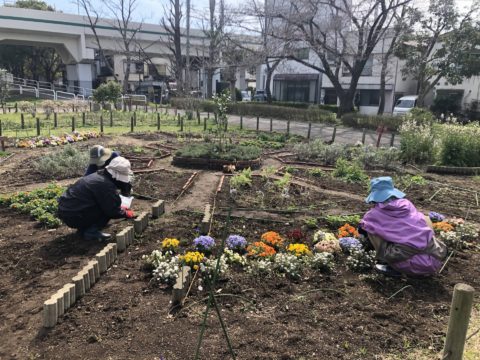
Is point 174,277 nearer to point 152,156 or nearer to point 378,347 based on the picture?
point 378,347

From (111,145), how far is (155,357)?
987cm

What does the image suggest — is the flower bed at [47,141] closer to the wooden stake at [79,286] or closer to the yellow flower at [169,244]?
the yellow flower at [169,244]

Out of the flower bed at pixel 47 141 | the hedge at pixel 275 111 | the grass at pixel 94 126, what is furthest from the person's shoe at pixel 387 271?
the hedge at pixel 275 111

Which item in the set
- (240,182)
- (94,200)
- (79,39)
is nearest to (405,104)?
(240,182)

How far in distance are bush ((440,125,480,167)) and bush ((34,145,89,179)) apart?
8.88 metres

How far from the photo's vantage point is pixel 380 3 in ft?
68.2

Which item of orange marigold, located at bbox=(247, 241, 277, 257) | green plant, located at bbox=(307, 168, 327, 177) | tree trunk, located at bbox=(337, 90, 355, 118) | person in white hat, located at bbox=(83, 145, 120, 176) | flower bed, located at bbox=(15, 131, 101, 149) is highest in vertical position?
tree trunk, located at bbox=(337, 90, 355, 118)

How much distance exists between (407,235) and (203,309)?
7.41 ft

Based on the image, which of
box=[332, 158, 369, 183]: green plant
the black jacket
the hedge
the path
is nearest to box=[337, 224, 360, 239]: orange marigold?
the black jacket

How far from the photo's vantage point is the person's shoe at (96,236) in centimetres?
497

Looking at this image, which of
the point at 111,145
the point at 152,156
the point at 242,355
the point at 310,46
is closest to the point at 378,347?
the point at 242,355

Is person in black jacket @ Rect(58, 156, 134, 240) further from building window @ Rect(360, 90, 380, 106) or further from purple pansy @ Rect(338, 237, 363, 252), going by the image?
building window @ Rect(360, 90, 380, 106)

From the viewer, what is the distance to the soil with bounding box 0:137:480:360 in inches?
121

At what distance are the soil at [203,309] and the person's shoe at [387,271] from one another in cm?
10
